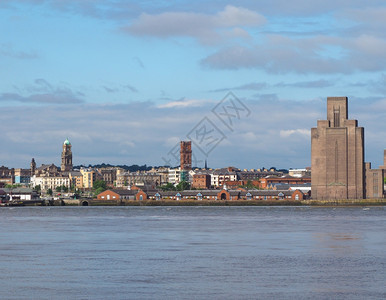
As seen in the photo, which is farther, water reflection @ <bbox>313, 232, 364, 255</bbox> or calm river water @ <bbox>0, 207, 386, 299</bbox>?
water reflection @ <bbox>313, 232, 364, 255</bbox>

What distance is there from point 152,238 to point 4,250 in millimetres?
14696

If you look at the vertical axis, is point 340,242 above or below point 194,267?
below

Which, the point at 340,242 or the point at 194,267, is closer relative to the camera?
the point at 194,267

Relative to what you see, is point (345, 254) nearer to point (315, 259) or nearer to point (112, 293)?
point (315, 259)

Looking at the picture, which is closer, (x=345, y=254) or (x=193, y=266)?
(x=193, y=266)

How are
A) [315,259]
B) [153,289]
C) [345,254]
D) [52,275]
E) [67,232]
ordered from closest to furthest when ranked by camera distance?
[153,289] → [52,275] → [315,259] → [345,254] → [67,232]

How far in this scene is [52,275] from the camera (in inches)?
1528

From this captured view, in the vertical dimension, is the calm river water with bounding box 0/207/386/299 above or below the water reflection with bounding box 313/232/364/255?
above

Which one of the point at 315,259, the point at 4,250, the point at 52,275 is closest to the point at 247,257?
the point at 315,259

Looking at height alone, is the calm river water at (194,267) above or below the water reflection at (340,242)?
above

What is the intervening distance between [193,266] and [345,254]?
37.9ft

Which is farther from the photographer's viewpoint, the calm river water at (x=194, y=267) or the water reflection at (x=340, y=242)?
the water reflection at (x=340, y=242)

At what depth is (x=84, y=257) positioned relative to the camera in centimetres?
4700

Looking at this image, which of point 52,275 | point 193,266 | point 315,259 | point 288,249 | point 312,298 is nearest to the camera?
point 312,298
